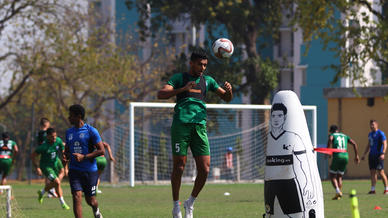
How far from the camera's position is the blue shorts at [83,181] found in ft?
36.2

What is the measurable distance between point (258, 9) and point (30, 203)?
2289cm

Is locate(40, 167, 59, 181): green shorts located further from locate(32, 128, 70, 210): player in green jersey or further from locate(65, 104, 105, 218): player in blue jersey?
locate(65, 104, 105, 218): player in blue jersey

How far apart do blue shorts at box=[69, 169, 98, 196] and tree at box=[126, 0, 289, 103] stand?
1072 inches

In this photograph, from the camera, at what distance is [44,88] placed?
156 ft

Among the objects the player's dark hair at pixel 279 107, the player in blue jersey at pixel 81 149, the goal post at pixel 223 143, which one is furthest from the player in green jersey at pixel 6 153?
the player's dark hair at pixel 279 107

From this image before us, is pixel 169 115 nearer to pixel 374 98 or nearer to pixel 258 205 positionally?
pixel 374 98

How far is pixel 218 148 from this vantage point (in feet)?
115

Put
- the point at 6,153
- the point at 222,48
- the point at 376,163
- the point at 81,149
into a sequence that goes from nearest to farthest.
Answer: the point at 222,48, the point at 81,149, the point at 376,163, the point at 6,153

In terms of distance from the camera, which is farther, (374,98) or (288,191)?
(374,98)

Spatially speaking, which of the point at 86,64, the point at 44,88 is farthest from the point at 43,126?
the point at 44,88

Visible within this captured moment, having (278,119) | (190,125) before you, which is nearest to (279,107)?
(278,119)

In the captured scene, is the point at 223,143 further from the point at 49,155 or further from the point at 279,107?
the point at 279,107

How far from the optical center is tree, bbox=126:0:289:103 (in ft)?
128

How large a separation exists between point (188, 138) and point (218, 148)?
81.3 feet
